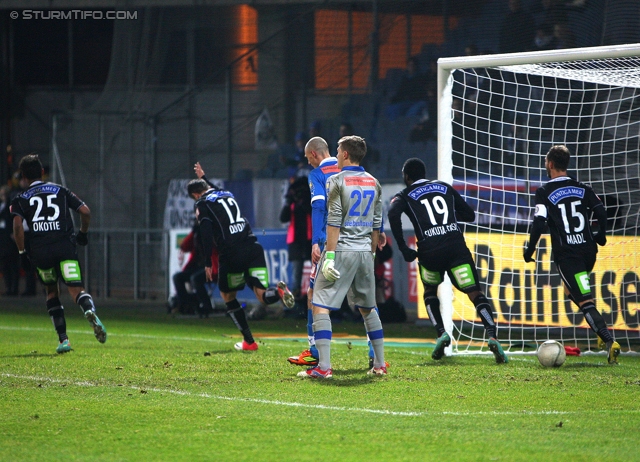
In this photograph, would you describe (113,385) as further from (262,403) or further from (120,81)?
(120,81)

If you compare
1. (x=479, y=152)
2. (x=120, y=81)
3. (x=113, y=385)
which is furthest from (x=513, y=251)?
(x=120, y=81)

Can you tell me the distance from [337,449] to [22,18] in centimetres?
2160

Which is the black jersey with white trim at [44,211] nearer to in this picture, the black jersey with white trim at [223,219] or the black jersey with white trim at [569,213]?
the black jersey with white trim at [223,219]

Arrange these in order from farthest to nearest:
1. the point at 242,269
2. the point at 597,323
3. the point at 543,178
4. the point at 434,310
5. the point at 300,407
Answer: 1. the point at 543,178
2. the point at 242,269
3. the point at 434,310
4. the point at 597,323
5. the point at 300,407

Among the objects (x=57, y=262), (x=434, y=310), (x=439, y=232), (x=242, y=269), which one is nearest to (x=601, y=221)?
(x=439, y=232)

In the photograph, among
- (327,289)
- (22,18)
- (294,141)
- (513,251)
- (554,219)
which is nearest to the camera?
(327,289)

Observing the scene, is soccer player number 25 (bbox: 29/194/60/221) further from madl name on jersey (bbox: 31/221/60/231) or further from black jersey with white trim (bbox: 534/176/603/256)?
black jersey with white trim (bbox: 534/176/603/256)

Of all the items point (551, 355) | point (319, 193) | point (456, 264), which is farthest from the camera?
point (456, 264)

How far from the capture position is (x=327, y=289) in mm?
8625

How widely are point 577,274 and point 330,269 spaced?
9.91ft

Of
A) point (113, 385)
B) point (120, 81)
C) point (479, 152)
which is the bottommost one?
point (113, 385)

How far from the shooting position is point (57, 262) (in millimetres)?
11016

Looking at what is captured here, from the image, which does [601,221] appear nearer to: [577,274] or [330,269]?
[577,274]

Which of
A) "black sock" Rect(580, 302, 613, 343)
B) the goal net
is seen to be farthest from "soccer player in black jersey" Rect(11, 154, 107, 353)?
"black sock" Rect(580, 302, 613, 343)
